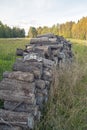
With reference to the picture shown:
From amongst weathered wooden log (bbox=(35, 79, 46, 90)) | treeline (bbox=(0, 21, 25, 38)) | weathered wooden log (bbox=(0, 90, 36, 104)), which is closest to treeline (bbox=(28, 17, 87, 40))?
treeline (bbox=(0, 21, 25, 38))

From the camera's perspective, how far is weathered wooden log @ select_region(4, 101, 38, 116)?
4.23 meters

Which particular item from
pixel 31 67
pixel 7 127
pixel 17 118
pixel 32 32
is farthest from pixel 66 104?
pixel 32 32

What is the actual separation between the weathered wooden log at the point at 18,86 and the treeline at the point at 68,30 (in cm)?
6653

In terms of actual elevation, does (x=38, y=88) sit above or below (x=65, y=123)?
above

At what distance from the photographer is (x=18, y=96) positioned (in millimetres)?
4293

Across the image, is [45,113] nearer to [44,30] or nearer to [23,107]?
[23,107]

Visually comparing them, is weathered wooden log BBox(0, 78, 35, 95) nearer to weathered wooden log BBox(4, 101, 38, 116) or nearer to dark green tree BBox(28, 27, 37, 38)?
weathered wooden log BBox(4, 101, 38, 116)

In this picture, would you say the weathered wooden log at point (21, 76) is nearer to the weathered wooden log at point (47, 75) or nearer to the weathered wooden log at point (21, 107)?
the weathered wooden log at point (21, 107)

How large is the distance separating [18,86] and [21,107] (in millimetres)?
361

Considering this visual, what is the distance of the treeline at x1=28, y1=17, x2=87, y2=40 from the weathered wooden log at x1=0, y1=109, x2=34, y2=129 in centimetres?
6696

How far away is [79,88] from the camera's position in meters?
5.86

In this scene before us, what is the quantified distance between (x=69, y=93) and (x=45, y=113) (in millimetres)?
786

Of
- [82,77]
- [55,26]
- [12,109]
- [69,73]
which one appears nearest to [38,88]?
[12,109]

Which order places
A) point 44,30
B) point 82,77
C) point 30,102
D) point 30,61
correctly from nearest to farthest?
1. point 30,102
2. point 30,61
3. point 82,77
4. point 44,30
